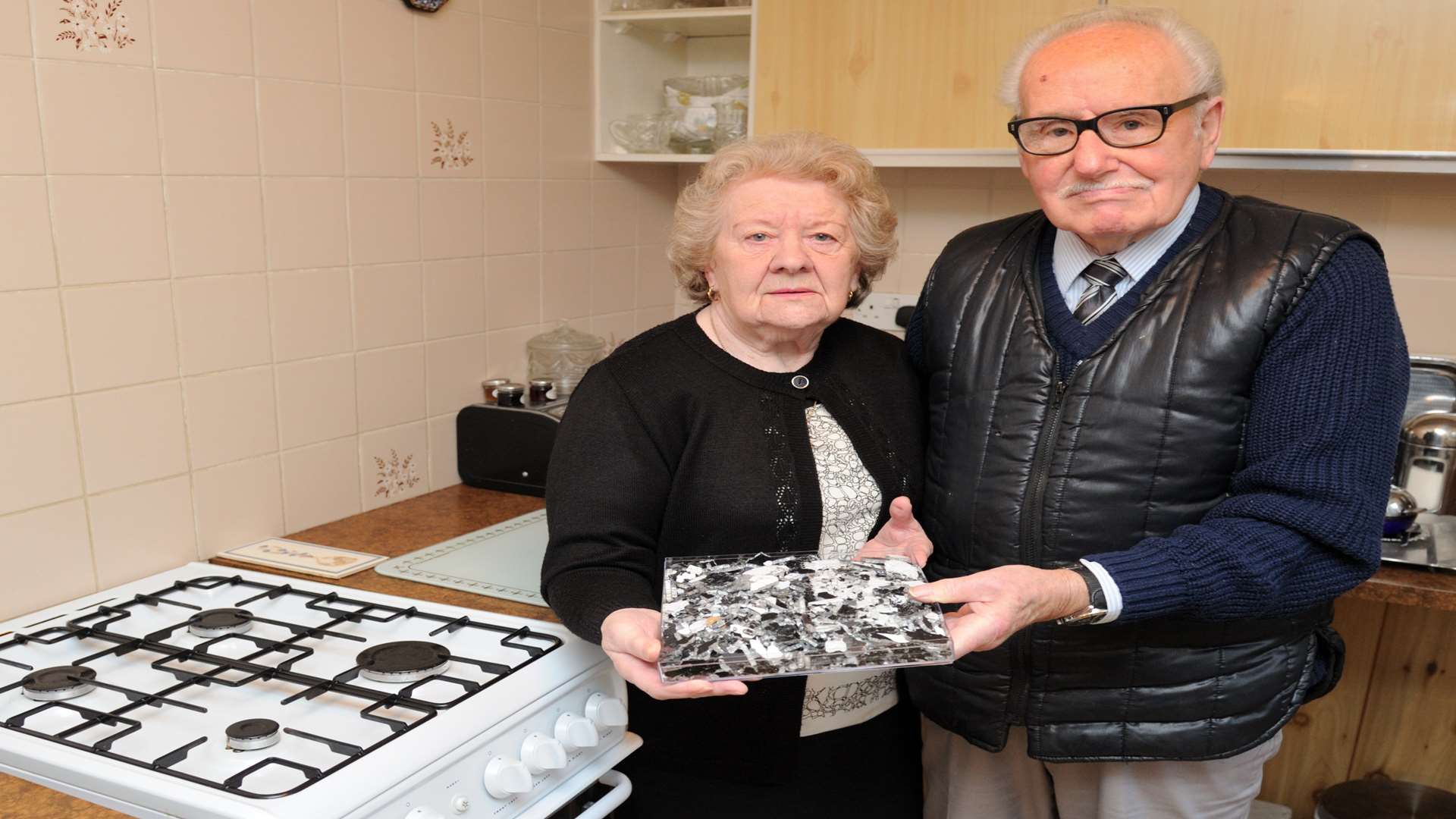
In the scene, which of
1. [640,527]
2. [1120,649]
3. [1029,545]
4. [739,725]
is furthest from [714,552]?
[1120,649]

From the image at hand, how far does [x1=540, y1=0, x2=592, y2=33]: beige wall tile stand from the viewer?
2146 millimetres

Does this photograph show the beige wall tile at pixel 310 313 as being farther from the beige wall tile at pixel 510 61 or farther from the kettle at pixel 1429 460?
the kettle at pixel 1429 460

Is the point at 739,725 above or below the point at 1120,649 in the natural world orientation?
below

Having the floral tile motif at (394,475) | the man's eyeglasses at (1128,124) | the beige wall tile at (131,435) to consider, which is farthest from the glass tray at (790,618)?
the floral tile motif at (394,475)

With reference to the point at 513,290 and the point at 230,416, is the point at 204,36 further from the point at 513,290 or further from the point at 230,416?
the point at 513,290

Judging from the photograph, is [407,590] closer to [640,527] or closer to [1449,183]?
[640,527]

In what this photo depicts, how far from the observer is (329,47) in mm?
1693

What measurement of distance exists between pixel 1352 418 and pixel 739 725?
2.38 ft

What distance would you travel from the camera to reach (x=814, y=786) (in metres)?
1.36

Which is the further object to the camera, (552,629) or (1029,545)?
(552,629)

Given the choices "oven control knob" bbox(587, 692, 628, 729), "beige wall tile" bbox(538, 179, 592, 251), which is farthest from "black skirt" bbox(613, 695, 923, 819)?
"beige wall tile" bbox(538, 179, 592, 251)

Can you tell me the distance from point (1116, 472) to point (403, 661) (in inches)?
30.7

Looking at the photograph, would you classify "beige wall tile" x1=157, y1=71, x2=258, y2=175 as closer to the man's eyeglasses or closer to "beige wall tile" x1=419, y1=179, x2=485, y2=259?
"beige wall tile" x1=419, y1=179, x2=485, y2=259

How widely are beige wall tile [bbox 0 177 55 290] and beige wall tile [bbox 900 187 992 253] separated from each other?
1563 millimetres
